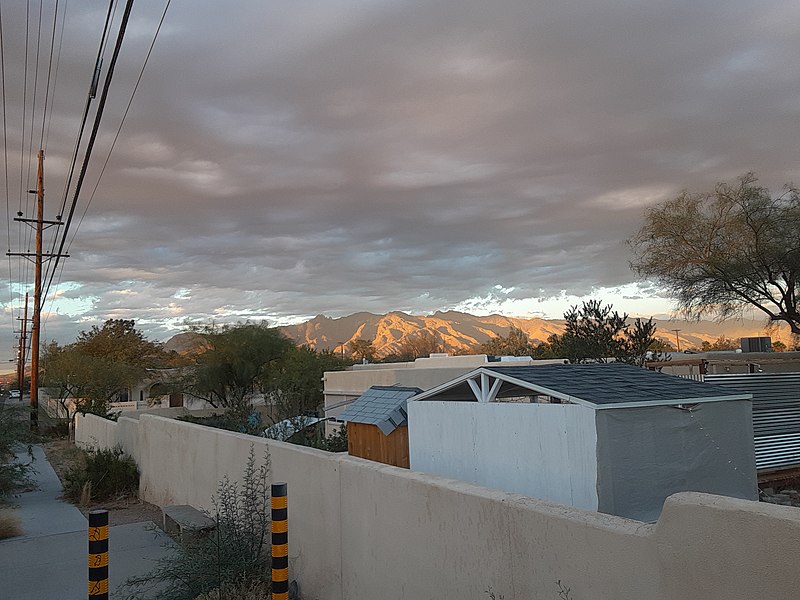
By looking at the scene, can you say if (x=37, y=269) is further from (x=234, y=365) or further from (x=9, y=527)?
(x=9, y=527)

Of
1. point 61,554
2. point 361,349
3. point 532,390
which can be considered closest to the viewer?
point 532,390

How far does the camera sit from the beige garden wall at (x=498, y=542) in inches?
128

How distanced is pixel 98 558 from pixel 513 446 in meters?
5.92

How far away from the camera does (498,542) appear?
4801 millimetres

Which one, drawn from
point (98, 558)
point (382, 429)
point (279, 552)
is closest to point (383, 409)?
point (382, 429)

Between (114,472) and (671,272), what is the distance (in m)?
26.7

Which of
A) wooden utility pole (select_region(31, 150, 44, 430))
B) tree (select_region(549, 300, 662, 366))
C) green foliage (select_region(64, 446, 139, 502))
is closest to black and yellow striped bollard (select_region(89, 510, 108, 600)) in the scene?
green foliage (select_region(64, 446, 139, 502))

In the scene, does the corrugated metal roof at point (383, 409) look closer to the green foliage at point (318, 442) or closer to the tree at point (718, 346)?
the green foliage at point (318, 442)

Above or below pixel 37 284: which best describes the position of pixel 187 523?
below

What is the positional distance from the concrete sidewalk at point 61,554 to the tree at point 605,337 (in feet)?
63.8

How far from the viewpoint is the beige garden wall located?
10.7 ft

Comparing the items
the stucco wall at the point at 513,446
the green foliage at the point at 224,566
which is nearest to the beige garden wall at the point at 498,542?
the green foliage at the point at 224,566

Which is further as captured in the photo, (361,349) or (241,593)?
(361,349)

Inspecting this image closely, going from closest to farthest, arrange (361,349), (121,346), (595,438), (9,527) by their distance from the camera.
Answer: (595,438)
(9,527)
(121,346)
(361,349)
